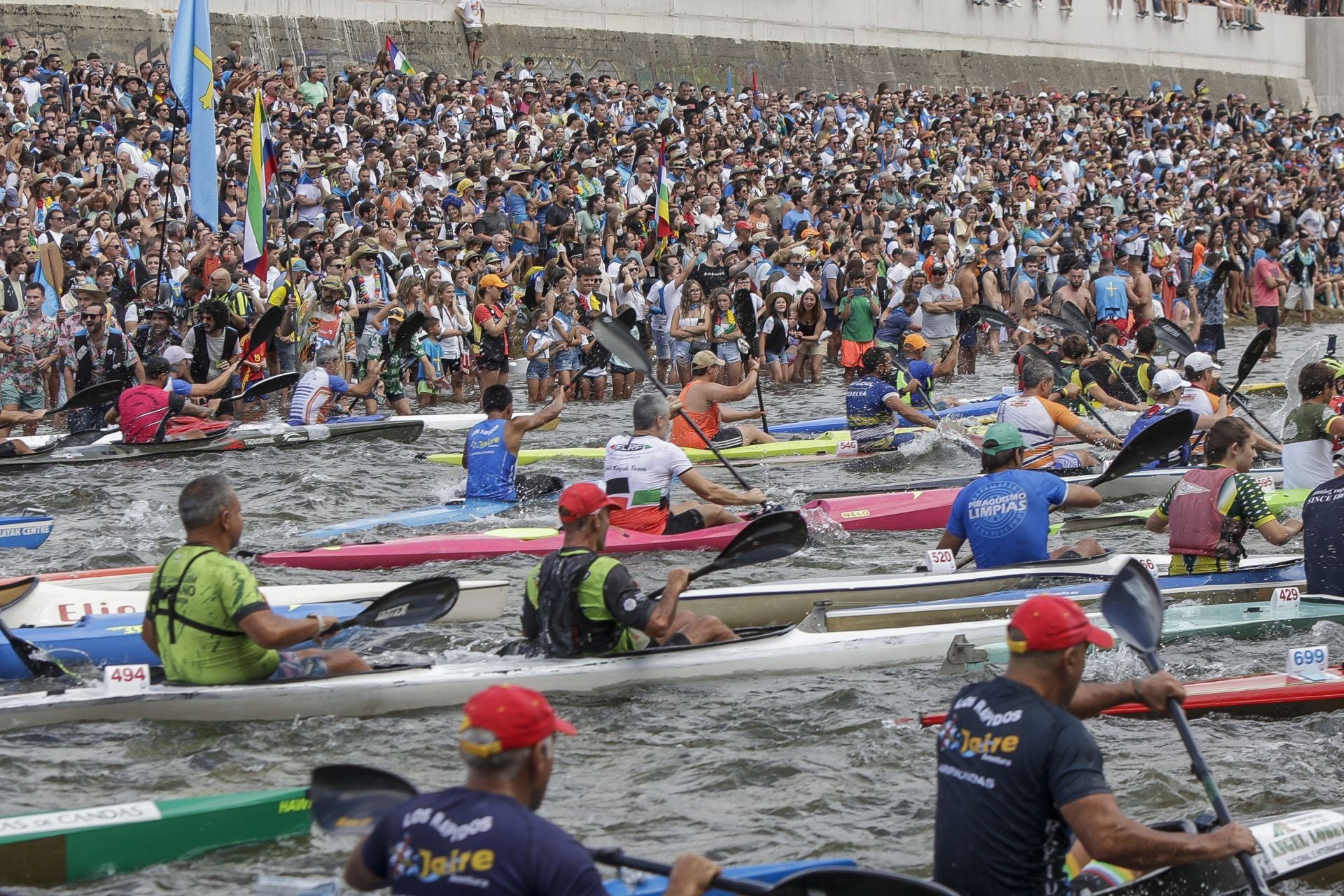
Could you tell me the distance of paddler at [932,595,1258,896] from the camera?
13.5 feet

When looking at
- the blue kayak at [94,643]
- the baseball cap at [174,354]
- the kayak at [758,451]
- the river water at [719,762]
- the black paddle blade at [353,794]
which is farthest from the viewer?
the baseball cap at [174,354]

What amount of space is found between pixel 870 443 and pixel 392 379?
544 cm

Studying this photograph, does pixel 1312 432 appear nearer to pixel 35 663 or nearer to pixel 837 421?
pixel 837 421

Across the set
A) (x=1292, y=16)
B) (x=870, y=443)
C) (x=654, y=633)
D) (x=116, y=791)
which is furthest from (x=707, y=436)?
(x=1292, y=16)

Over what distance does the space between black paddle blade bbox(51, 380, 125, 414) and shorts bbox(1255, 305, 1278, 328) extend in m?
14.5

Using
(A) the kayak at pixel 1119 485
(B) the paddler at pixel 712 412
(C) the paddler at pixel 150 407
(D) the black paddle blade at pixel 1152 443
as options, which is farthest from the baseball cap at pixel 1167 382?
(C) the paddler at pixel 150 407

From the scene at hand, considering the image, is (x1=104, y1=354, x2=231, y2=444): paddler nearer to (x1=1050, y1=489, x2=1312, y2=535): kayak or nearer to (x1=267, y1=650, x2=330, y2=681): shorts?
(x1=267, y1=650, x2=330, y2=681): shorts

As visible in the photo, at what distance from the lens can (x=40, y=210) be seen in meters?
15.6

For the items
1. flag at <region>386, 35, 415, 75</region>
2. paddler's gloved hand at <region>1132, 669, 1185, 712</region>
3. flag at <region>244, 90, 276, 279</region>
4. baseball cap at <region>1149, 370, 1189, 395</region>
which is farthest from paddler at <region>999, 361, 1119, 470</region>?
flag at <region>386, 35, 415, 75</region>

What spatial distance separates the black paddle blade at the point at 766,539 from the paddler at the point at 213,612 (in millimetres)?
1959

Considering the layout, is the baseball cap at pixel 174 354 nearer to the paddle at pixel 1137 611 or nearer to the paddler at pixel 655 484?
the paddler at pixel 655 484

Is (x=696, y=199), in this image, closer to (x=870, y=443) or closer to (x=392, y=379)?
(x=392, y=379)

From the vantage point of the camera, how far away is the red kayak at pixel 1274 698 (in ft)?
22.5

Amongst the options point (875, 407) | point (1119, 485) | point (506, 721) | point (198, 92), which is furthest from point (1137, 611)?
point (198, 92)
